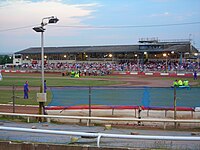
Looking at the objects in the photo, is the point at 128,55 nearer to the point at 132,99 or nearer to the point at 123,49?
the point at 123,49

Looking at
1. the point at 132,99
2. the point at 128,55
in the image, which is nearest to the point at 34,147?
the point at 132,99

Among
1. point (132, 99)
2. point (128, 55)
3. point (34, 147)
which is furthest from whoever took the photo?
point (128, 55)

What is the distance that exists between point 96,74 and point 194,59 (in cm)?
3627

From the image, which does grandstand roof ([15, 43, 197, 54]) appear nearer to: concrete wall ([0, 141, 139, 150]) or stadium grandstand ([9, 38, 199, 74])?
stadium grandstand ([9, 38, 199, 74])

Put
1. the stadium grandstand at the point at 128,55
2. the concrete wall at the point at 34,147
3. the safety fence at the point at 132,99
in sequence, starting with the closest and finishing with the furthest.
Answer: the concrete wall at the point at 34,147, the safety fence at the point at 132,99, the stadium grandstand at the point at 128,55

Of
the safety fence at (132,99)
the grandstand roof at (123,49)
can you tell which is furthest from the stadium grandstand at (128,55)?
the safety fence at (132,99)

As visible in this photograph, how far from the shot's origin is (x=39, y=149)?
18.3 ft

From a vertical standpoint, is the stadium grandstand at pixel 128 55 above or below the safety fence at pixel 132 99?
above

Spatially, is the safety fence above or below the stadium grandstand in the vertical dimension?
below

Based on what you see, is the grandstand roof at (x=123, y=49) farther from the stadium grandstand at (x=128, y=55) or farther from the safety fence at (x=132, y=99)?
the safety fence at (x=132, y=99)

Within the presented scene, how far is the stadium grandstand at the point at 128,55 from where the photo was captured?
78625 millimetres

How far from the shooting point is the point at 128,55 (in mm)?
88188

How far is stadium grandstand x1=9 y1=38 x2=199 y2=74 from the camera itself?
258 ft

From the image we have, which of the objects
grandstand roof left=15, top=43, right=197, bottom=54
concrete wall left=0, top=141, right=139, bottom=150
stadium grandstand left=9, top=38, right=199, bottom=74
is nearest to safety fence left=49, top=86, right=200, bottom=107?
concrete wall left=0, top=141, right=139, bottom=150
